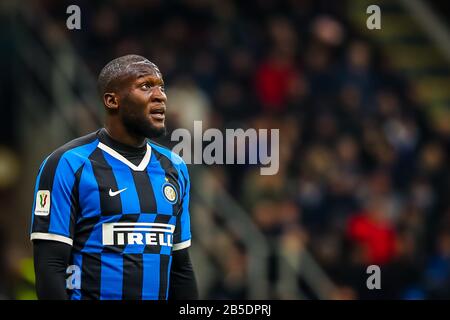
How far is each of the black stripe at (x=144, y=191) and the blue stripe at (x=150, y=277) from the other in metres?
0.20

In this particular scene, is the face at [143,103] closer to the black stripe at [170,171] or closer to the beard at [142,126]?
the beard at [142,126]

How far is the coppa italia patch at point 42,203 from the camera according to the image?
466cm

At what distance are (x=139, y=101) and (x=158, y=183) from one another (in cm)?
38

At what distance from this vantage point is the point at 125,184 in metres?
4.86

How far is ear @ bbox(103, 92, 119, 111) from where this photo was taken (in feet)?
16.0

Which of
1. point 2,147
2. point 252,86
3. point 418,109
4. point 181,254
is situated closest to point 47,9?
point 2,147

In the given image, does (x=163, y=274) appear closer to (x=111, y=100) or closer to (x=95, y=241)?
(x=95, y=241)

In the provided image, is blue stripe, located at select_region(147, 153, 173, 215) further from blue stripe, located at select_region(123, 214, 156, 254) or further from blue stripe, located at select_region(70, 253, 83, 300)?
blue stripe, located at select_region(70, 253, 83, 300)

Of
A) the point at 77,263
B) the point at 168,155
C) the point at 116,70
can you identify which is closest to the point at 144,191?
the point at 168,155

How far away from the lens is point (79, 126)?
36.5 ft

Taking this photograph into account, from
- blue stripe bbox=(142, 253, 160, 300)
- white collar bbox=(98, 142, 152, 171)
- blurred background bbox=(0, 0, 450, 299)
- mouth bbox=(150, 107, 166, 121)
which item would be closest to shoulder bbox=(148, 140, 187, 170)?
white collar bbox=(98, 142, 152, 171)

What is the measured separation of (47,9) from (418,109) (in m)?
4.43

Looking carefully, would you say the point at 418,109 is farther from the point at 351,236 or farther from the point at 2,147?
the point at 2,147

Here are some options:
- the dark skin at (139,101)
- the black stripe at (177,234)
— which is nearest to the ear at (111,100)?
the dark skin at (139,101)
